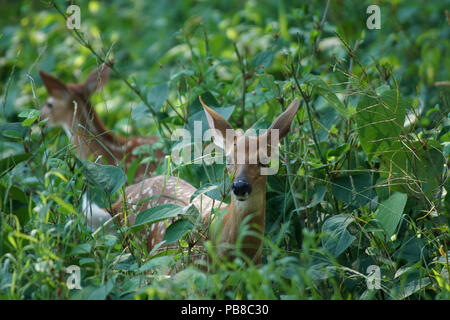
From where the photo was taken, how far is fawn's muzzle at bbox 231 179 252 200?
2272mm

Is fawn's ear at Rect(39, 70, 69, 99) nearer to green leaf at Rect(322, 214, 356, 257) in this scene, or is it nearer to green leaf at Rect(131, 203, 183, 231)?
green leaf at Rect(131, 203, 183, 231)

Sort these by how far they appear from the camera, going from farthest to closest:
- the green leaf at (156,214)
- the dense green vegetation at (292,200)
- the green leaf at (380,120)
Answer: the green leaf at (380,120) → the green leaf at (156,214) → the dense green vegetation at (292,200)

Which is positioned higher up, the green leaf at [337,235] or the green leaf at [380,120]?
the green leaf at [380,120]

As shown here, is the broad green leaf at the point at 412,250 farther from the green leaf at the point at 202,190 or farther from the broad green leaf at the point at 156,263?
the broad green leaf at the point at 156,263

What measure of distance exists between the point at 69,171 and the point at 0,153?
43 centimetres

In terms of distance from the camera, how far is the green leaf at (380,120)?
262 centimetres

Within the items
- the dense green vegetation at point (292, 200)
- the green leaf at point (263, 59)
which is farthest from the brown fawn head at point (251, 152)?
the green leaf at point (263, 59)

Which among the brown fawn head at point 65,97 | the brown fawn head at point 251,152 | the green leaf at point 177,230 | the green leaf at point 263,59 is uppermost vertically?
the brown fawn head at point 65,97

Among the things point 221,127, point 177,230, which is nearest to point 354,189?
point 221,127

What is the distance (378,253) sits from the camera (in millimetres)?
2338

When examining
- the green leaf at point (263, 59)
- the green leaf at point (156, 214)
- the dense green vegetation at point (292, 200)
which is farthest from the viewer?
the green leaf at point (263, 59)

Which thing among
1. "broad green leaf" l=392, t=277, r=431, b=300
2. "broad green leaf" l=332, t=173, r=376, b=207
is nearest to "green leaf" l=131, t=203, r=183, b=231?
"broad green leaf" l=332, t=173, r=376, b=207

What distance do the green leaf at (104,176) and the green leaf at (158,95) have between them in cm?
83

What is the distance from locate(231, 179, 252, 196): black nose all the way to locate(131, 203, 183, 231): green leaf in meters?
0.22
